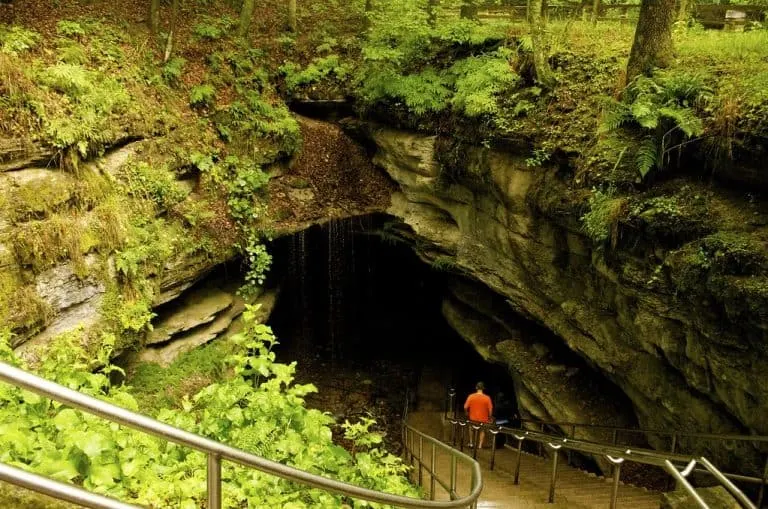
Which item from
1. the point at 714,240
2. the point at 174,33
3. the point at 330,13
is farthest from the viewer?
the point at 330,13

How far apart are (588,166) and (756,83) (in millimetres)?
2485

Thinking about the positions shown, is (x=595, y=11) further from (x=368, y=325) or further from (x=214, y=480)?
(x=214, y=480)

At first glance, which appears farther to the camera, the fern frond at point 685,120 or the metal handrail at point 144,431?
the fern frond at point 685,120

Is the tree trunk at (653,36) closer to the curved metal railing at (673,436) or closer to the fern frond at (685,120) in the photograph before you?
the fern frond at (685,120)

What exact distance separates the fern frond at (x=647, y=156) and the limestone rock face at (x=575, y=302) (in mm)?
1415

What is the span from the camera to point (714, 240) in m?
7.08

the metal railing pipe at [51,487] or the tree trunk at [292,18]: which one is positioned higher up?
the tree trunk at [292,18]

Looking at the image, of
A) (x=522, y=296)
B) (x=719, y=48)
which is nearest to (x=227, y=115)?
(x=522, y=296)

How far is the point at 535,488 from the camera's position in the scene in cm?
793

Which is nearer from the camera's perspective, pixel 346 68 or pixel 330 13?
pixel 346 68

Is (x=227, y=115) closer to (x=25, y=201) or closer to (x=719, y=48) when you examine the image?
(x=25, y=201)

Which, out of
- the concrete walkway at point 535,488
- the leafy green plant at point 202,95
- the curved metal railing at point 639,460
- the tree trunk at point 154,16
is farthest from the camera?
the tree trunk at point 154,16

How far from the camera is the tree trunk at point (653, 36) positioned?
8643mm

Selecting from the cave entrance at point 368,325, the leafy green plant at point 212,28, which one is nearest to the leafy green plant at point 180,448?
the cave entrance at point 368,325
